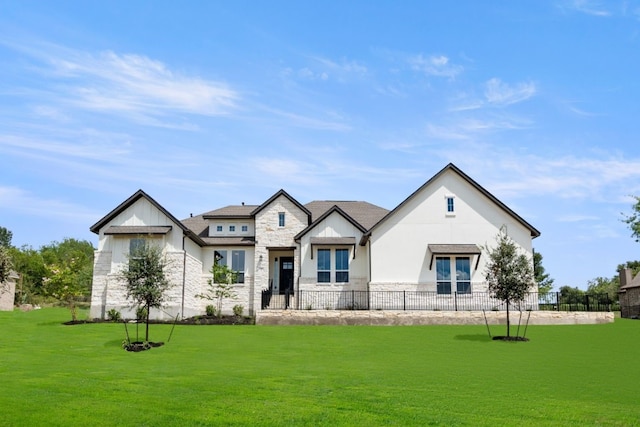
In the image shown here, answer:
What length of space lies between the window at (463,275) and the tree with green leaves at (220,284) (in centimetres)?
1327

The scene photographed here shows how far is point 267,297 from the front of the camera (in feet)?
113

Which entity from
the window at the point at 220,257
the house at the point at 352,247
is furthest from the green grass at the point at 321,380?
the window at the point at 220,257

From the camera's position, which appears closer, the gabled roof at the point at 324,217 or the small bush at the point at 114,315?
the small bush at the point at 114,315

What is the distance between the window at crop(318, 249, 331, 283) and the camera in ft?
111

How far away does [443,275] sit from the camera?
3194 cm

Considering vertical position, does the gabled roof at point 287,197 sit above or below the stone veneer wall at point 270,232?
above

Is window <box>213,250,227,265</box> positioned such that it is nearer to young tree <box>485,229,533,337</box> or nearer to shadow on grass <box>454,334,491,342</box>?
shadow on grass <box>454,334,491,342</box>

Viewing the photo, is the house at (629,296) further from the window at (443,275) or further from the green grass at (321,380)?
the green grass at (321,380)

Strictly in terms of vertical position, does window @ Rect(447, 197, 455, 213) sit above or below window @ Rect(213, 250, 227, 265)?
above

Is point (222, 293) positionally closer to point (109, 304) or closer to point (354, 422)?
point (109, 304)

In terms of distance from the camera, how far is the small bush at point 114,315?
100 ft

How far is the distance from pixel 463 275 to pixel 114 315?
747 inches

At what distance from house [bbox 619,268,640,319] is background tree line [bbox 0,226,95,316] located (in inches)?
1452

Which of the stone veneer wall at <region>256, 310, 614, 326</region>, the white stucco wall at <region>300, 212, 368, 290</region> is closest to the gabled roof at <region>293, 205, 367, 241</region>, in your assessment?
the white stucco wall at <region>300, 212, 368, 290</region>
